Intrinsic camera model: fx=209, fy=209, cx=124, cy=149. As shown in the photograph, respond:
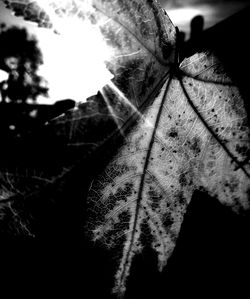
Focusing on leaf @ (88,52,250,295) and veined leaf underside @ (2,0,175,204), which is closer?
veined leaf underside @ (2,0,175,204)

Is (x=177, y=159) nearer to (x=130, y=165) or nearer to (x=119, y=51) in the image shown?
(x=130, y=165)

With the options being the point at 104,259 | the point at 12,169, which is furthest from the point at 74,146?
the point at 104,259

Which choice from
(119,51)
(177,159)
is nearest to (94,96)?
(119,51)

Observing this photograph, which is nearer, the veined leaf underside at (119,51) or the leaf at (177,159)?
the veined leaf underside at (119,51)

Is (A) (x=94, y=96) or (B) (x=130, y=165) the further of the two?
(B) (x=130, y=165)

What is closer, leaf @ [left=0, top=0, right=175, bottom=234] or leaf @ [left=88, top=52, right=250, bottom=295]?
leaf @ [left=0, top=0, right=175, bottom=234]
